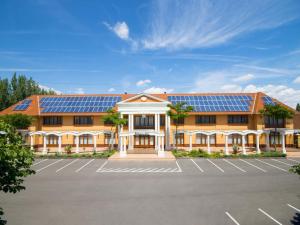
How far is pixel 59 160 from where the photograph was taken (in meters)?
33.6

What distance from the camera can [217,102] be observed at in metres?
45.9

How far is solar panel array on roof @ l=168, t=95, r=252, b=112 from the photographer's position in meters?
43.8

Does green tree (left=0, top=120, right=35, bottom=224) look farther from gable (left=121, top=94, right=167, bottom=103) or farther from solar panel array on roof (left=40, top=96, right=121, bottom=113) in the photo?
solar panel array on roof (left=40, top=96, right=121, bottom=113)

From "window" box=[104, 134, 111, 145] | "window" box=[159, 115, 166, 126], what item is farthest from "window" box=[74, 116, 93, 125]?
"window" box=[159, 115, 166, 126]

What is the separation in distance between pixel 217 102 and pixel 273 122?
1028cm

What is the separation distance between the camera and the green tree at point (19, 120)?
38.5 metres

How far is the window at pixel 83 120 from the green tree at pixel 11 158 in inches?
1452

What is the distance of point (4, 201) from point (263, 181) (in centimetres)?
2047

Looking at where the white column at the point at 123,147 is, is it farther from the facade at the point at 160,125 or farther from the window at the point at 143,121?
the window at the point at 143,121

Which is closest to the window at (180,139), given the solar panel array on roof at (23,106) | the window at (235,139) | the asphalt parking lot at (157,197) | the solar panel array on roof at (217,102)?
the solar panel array on roof at (217,102)

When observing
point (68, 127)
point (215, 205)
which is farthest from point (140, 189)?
point (68, 127)

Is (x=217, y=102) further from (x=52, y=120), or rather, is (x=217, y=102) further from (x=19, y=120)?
(x=19, y=120)

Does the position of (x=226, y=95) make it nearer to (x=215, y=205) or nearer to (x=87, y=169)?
(x=87, y=169)

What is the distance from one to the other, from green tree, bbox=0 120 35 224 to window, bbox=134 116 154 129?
35.9m
